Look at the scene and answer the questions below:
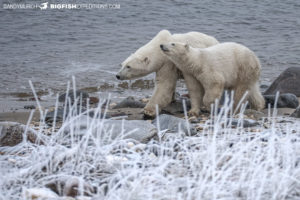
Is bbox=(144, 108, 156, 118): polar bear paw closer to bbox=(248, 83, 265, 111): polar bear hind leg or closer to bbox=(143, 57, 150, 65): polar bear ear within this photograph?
bbox=(143, 57, 150, 65): polar bear ear

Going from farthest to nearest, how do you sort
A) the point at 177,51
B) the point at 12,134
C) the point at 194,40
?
1. the point at 194,40
2. the point at 177,51
3. the point at 12,134

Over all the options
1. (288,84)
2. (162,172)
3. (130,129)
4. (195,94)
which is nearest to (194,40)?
(195,94)

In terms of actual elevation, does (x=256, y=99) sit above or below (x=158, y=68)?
below

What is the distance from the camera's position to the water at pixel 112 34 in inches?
523

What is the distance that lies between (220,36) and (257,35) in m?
1.71

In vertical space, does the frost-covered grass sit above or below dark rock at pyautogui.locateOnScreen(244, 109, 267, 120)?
above

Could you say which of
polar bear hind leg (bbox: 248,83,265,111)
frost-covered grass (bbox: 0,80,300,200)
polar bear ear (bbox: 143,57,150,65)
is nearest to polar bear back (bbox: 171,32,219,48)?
polar bear ear (bbox: 143,57,150,65)

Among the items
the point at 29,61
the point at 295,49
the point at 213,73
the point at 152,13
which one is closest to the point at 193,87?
→ the point at 213,73

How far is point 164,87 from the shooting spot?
25.0 feet

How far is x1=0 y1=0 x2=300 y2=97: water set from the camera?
1330cm

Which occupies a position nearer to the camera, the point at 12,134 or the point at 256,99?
the point at 12,134

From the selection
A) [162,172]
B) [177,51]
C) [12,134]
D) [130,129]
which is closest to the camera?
[162,172]

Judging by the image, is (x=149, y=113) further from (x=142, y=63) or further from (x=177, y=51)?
(x=177, y=51)

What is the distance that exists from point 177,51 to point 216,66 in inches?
25.0
